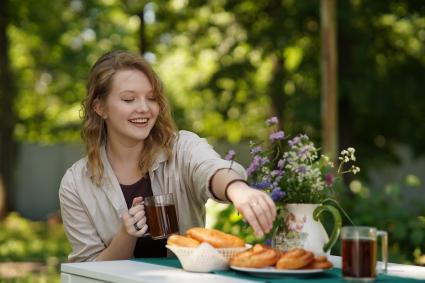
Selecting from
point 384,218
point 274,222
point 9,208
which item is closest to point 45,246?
point 9,208

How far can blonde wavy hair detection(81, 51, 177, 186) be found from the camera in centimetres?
313

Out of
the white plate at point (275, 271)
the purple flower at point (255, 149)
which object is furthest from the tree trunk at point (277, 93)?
the white plate at point (275, 271)

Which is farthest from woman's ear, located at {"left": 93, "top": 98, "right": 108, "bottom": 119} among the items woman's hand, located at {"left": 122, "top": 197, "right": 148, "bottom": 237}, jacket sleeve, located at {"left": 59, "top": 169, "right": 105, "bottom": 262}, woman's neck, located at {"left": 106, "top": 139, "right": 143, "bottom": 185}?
woman's hand, located at {"left": 122, "top": 197, "right": 148, "bottom": 237}

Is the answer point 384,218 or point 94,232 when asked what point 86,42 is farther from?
point 94,232

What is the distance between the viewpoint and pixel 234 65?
1380cm

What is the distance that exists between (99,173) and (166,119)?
0.32m

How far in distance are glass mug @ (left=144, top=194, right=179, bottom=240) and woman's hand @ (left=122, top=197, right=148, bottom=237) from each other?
0.10ft

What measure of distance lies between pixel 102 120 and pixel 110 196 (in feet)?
1.21

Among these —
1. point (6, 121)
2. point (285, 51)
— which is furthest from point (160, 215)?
point (6, 121)

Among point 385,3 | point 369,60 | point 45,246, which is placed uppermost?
point 385,3

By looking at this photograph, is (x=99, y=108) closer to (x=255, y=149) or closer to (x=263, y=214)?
(x=255, y=149)

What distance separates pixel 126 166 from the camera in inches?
127

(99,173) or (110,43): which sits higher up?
(110,43)

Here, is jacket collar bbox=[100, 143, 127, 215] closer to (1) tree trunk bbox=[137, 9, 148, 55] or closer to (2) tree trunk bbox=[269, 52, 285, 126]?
(2) tree trunk bbox=[269, 52, 285, 126]
